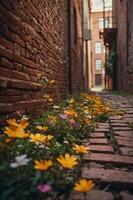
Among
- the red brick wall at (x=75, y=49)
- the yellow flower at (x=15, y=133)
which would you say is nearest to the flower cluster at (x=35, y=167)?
the yellow flower at (x=15, y=133)

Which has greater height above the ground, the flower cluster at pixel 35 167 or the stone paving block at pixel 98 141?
the flower cluster at pixel 35 167

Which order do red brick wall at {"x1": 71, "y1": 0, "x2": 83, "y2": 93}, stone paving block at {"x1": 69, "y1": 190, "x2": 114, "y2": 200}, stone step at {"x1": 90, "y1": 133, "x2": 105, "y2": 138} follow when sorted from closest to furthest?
stone paving block at {"x1": 69, "y1": 190, "x2": 114, "y2": 200} < stone step at {"x1": 90, "y1": 133, "x2": 105, "y2": 138} < red brick wall at {"x1": 71, "y1": 0, "x2": 83, "y2": 93}

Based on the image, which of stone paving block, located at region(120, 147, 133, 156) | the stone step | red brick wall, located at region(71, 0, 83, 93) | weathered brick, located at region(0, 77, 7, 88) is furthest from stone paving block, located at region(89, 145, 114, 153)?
red brick wall, located at region(71, 0, 83, 93)

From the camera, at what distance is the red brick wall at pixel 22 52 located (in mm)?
2893

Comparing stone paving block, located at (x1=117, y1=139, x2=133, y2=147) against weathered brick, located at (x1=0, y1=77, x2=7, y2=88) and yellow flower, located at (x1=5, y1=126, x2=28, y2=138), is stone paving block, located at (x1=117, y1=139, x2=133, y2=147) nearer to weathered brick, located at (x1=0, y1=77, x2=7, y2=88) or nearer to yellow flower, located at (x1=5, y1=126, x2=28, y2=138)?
weathered brick, located at (x1=0, y1=77, x2=7, y2=88)

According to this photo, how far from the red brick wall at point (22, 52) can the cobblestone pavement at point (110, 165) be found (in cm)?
89

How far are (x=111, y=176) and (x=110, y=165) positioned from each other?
30cm

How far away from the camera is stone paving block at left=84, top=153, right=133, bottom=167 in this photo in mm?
2420

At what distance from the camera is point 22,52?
3551 mm

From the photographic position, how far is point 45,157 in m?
1.98

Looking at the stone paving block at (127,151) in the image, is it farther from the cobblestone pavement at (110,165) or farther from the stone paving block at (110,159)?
the stone paving block at (110,159)

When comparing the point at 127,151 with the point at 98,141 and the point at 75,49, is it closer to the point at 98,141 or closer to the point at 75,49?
the point at 98,141

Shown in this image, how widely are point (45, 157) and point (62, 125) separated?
117 cm

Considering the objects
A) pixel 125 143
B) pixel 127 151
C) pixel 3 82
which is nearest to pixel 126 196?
pixel 127 151
